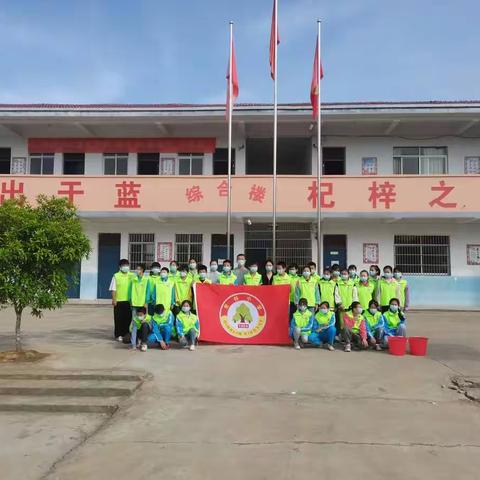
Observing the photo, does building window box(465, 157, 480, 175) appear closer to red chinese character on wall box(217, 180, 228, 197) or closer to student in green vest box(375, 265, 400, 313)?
red chinese character on wall box(217, 180, 228, 197)

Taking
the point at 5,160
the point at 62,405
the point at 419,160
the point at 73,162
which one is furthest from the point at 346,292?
the point at 5,160

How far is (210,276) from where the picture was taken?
A: 1072 centimetres

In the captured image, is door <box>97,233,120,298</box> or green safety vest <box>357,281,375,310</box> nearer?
green safety vest <box>357,281,375,310</box>

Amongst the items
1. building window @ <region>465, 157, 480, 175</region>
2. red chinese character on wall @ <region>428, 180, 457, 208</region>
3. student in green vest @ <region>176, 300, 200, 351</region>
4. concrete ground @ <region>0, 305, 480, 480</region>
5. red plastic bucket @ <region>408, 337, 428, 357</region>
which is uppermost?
building window @ <region>465, 157, 480, 175</region>

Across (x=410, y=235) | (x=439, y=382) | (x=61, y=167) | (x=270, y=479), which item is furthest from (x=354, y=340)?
(x=61, y=167)

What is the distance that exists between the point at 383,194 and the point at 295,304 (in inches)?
315

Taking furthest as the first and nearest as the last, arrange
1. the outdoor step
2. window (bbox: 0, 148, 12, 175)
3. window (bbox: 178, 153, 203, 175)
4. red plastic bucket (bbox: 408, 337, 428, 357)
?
window (bbox: 0, 148, 12, 175)
window (bbox: 178, 153, 203, 175)
red plastic bucket (bbox: 408, 337, 428, 357)
the outdoor step

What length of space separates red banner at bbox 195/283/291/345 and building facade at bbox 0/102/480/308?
7.34m

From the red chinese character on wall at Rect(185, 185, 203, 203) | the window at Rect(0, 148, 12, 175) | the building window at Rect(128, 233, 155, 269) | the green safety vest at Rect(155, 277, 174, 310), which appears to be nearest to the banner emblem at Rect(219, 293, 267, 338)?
the green safety vest at Rect(155, 277, 174, 310)

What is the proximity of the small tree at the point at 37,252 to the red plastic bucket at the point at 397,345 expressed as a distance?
513 centimetres

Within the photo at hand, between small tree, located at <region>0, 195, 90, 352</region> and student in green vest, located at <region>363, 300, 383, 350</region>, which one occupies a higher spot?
small tree, located at <region>0, 195, 90, 352</region>

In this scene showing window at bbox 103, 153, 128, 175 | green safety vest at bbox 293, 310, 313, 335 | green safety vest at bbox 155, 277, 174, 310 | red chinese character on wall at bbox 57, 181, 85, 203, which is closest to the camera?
green safety vest at bbox 293, 310, 313, 335

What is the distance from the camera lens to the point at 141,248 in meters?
18.3

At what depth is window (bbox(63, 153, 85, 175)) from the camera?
757 inches
